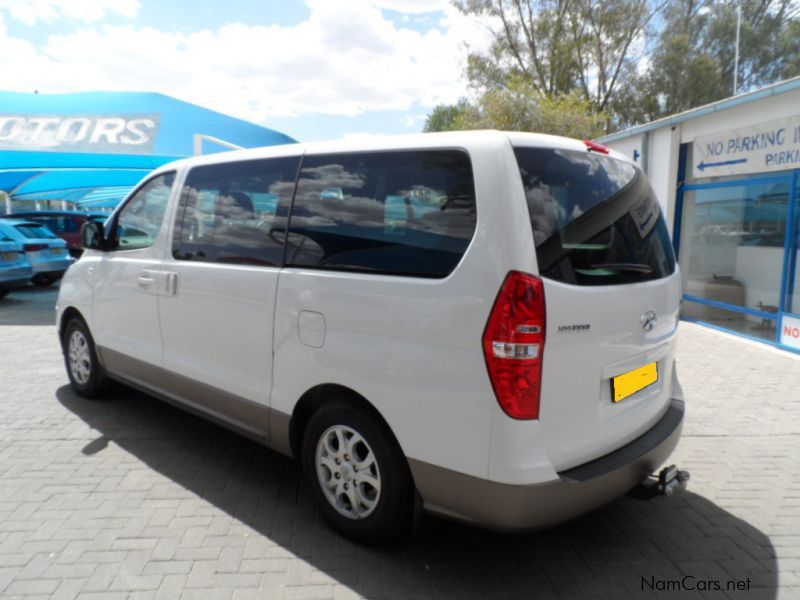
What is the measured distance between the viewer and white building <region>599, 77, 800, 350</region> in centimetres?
747

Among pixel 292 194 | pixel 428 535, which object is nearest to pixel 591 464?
pixel 428 535

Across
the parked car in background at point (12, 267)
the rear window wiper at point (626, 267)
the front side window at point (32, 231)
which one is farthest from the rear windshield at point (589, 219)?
the front side window at point (32, 231)

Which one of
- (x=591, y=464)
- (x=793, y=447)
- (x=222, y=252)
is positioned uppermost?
→ (x=222, y=252)

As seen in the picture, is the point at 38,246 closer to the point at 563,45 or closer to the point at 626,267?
the point at 626,267

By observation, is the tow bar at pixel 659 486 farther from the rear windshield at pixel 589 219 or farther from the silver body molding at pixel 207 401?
the silver body molding at pixel 207 401

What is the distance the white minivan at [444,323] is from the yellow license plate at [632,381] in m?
0.01

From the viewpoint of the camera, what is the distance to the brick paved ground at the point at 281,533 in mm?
2631

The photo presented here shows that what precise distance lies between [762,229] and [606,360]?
752 cm

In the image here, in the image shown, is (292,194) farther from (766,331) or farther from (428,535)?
(766,331)

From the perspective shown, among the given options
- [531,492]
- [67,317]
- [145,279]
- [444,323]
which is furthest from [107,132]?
[531,492]

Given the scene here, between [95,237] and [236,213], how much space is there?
1.81 m

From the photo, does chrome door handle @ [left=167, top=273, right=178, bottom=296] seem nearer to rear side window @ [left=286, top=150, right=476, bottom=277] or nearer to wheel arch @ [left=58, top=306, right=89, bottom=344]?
rear side window @ [left=286, top=150, right=476, bottom=277]

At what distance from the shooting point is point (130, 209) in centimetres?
454

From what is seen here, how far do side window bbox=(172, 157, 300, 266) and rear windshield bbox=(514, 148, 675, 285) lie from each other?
1.40 m
